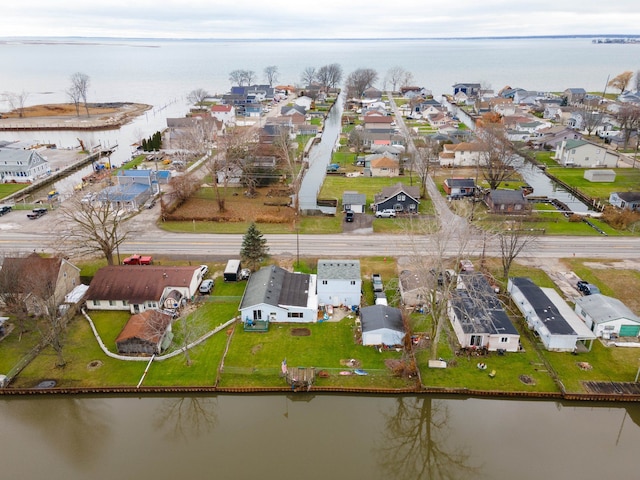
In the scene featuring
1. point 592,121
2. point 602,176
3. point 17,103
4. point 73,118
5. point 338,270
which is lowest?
point 338,270

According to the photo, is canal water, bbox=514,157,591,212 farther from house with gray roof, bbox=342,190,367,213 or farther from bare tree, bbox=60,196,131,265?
bare tree, bbox=60,196,131,265

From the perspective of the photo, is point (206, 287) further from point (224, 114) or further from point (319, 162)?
point (224, 114)

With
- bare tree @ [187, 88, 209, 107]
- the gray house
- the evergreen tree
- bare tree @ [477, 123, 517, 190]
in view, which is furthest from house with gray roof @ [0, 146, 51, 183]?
bare tree @ [187, 88, 209, 107]

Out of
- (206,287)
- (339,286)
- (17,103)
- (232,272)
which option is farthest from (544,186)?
(17,103)

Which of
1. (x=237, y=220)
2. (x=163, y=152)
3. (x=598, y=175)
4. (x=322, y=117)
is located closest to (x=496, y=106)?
(x=322, y=117)

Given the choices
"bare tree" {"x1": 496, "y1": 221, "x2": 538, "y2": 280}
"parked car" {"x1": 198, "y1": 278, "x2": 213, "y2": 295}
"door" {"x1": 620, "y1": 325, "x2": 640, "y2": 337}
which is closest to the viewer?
"door" {"x1": 620, "y1": 325, "x2": 640, "y2": 337}

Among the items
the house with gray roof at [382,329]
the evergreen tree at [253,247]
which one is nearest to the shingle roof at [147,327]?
the evergreen tree at [253,247]
